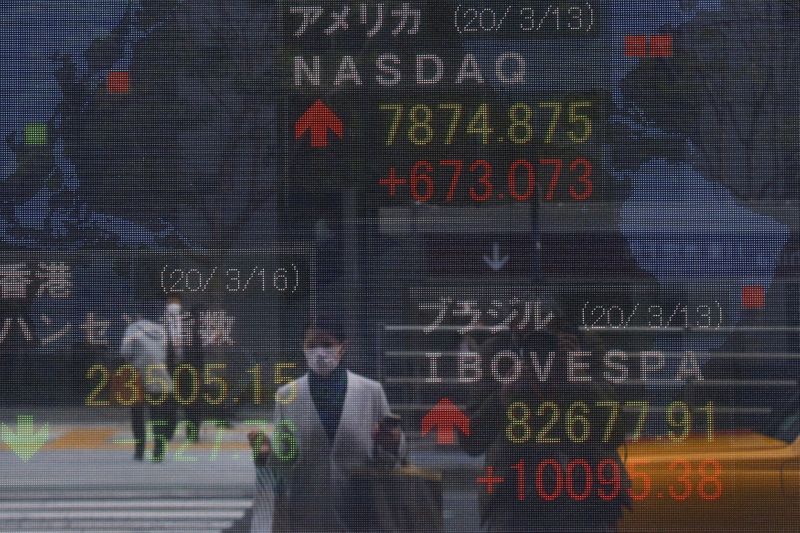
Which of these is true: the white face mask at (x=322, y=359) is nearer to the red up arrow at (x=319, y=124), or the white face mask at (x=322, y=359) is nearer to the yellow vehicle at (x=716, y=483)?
the red up arrow at (x=319, y=124)

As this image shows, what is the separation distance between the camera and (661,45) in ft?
9.91

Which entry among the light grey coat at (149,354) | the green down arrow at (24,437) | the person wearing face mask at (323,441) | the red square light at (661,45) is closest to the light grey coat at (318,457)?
the person wearing face mask at (323,441)

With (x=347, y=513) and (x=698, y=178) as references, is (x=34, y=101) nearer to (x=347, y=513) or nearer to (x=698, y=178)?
(x=347, y=513)

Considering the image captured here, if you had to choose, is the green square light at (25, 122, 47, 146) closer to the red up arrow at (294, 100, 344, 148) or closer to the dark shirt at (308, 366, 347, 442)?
the red up arrow at (294, 100, 344, 148)

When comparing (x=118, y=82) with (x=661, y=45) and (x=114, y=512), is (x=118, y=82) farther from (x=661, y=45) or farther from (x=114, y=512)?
(x=661, y=45)

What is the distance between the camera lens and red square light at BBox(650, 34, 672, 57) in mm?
3021

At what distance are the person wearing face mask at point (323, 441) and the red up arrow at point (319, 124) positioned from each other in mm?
538

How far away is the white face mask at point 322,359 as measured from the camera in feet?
9.89

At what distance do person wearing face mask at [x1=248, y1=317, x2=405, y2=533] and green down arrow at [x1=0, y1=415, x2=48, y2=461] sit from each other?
643mm

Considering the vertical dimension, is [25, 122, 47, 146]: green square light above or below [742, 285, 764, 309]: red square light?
above

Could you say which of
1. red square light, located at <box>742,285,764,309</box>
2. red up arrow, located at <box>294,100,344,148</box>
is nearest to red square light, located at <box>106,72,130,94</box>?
red up arrow, located at <box>294,100,344,148</box>

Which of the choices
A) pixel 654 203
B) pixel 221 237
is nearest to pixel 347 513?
pixel 221 237

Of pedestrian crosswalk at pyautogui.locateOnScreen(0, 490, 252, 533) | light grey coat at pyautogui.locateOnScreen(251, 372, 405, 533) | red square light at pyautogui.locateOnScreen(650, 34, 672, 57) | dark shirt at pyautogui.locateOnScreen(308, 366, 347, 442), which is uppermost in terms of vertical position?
red square light at pyautogui.locateOnScreen(650, 34, 672, 57)

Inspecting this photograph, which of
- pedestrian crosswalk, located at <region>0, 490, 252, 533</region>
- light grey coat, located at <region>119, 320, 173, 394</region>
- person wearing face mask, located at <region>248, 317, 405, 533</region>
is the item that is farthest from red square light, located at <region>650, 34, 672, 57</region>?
pedestrian crosswalk, located at <region>0, 490, 252, 533</region>
